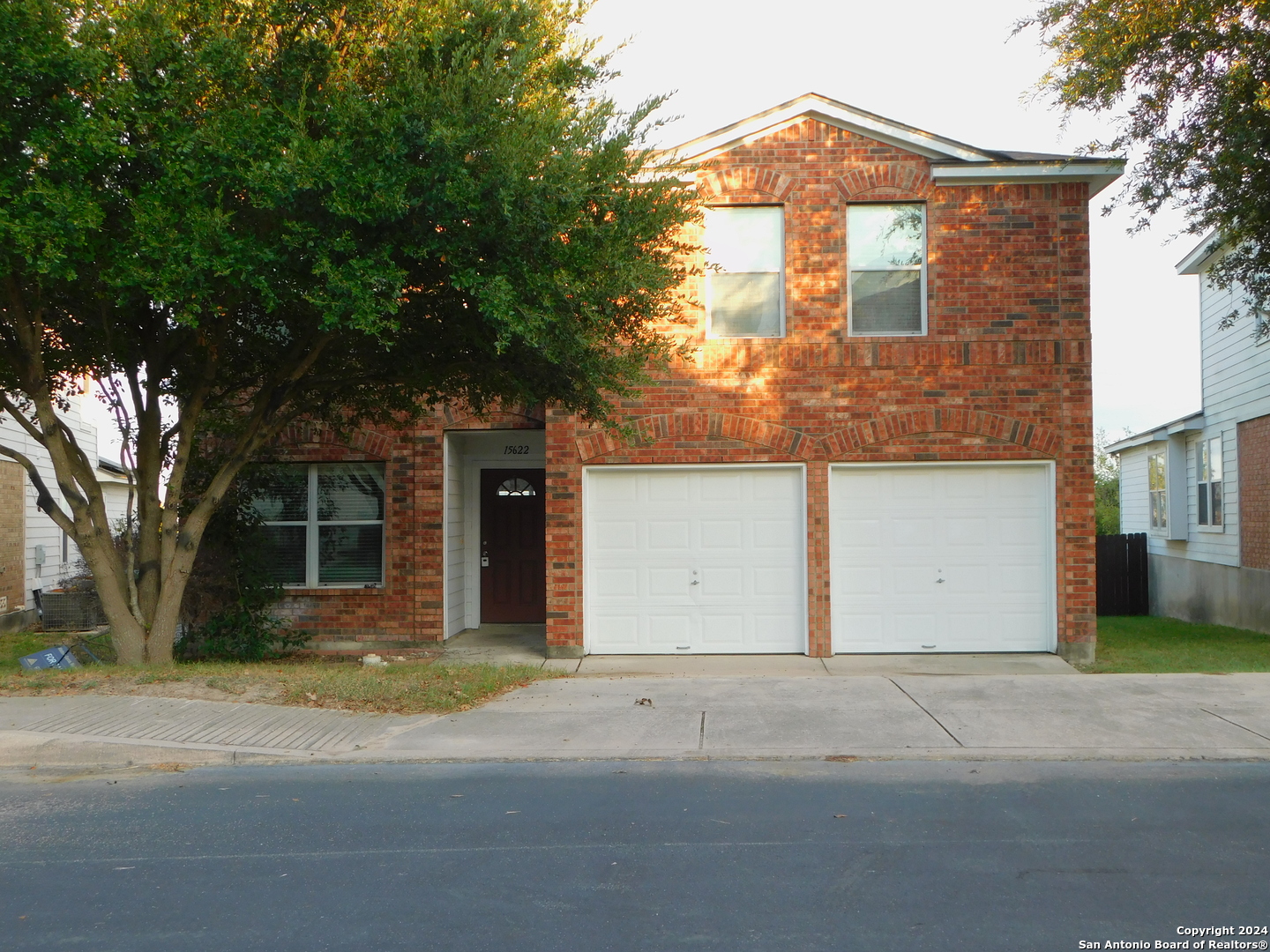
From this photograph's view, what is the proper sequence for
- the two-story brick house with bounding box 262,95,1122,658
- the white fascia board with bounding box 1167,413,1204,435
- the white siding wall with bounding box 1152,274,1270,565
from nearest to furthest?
the two-story brick house with bounding box 262,95,1122,658, the white siding wall with bounding box 1152,274,1270,565, the white fascia board with bounding box 1167,413,1204,435

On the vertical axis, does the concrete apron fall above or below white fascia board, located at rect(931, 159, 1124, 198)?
below

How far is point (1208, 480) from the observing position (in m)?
19.8

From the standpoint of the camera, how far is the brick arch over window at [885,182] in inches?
482

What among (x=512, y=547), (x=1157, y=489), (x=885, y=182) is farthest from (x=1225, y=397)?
(x=512, y=547)

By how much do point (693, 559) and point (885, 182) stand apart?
491cm

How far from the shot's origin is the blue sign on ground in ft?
37.0

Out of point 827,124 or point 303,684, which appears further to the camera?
point 827,124

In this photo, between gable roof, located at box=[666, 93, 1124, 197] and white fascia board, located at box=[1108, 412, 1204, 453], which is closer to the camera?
gable roof, located at box=[666, 93, 1124, 197]

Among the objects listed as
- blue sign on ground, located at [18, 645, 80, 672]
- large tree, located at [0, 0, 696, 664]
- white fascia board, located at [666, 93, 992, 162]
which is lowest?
blue sign on ground, located at [18, 645, 80, 672]

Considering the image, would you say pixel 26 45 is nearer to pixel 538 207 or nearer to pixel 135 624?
pixel 538 207

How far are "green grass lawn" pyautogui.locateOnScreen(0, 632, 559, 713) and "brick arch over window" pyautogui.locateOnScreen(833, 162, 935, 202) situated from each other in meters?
6.57

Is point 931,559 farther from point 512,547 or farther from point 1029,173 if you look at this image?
point 512,547

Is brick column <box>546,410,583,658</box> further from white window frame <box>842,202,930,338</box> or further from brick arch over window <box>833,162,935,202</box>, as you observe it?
brick arch over window <box>833,162,935,202</box>

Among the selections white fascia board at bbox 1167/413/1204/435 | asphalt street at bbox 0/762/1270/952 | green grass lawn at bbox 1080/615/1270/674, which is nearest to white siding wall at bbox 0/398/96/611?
asphalt street at bbox 0/762/1270/952
